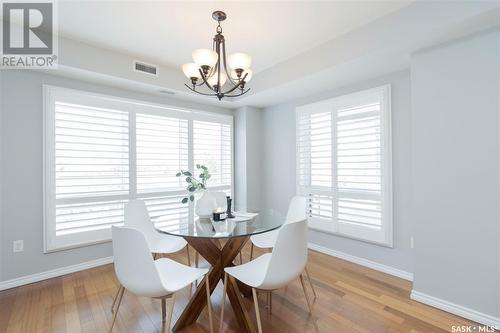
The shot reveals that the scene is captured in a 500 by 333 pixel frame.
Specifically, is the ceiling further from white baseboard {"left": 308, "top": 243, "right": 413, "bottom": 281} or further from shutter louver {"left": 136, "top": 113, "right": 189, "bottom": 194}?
white baseboard {"left": 308, "top": 243, "right": 413, "bottom": 281}

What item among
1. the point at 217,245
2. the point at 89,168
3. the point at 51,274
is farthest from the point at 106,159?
the point at 217,245

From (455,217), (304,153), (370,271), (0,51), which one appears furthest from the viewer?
(304,153)

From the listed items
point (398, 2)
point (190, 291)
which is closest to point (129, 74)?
point (190, 291)

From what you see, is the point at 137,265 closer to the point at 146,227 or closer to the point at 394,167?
the point at 146,227

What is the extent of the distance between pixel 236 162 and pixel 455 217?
3152 millimetres

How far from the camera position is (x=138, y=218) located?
2.45 m

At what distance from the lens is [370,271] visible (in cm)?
277

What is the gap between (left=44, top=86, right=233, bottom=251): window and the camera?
2.69m

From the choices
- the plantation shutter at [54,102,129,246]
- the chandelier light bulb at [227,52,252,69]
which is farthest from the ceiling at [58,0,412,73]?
the plantation shutter at [54,102,129,246]

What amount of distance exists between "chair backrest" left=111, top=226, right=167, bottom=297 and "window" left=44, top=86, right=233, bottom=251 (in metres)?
0.69

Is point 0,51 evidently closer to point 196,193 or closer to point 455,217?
point 196,193

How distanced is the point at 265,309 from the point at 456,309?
1595 mm

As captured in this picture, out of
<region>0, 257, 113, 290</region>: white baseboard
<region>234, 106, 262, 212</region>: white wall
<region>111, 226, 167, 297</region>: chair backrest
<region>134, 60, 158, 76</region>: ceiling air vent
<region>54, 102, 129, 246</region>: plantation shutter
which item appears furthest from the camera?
<region>234, 106, 262, 212</region>: white wall

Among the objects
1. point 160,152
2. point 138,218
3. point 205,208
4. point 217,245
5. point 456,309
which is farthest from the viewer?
point 160,152
